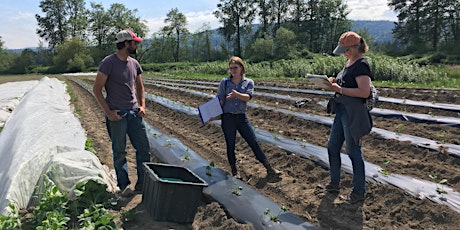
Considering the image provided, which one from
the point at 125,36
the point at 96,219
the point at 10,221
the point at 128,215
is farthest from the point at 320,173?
the point at 10,221

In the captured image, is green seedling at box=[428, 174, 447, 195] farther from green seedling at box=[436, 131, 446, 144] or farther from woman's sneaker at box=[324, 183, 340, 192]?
green seedling at box=[436, 131, 446, 144]

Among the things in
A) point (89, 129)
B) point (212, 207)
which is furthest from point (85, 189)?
point (89, 129)

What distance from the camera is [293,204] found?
3.65 metres

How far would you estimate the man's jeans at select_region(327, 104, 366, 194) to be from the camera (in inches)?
131

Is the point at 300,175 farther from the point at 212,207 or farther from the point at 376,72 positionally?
the point at 376,72

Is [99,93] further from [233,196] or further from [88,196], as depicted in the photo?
[233,196]

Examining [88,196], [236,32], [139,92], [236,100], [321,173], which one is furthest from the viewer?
[236,32]

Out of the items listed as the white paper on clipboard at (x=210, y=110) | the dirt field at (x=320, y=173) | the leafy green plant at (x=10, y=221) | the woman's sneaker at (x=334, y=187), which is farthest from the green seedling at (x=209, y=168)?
the leafy green plant at (x=10, y=221)

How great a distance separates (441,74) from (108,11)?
5534 centimetres

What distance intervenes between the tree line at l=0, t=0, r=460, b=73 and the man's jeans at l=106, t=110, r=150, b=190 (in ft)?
115

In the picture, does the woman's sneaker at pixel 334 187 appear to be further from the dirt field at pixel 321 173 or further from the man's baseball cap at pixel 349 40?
the man's baseball cap at pixel 349 40

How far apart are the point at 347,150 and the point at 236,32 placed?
5065 centimetres

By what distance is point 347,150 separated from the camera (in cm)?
337

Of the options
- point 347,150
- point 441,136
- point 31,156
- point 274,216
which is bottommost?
point 274,216
